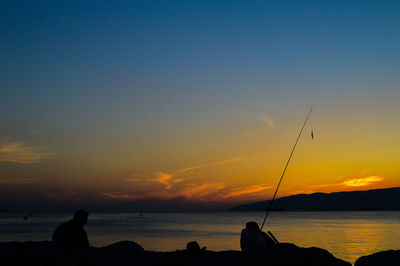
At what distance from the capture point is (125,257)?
20.1 feet

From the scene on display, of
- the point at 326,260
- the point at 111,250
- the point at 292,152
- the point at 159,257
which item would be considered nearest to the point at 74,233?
the point at 111,250

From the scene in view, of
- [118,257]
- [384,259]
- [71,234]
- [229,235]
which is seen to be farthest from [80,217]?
[229,235]

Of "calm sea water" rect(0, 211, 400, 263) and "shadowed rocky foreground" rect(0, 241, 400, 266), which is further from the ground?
"shadowed rocky foreground" rect(0, 241, 400, 266)

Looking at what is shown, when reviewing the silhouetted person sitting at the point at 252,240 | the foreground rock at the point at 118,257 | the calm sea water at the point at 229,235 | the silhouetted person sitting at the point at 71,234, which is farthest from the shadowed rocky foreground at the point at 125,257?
the calm sea water at the point at 229,235

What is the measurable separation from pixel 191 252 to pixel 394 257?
4.07 m

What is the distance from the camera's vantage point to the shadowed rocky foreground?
5.50 metres

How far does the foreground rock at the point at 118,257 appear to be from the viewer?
548cm

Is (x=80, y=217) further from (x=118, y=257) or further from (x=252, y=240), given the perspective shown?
(x=252, y=240)

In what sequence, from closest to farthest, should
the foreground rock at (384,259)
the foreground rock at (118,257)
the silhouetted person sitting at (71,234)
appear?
the foreground rock at (118,257), the foreground rock at (384,259), the silhouetted person sitting at (71,234)

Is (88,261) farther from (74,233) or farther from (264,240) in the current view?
(264,240)

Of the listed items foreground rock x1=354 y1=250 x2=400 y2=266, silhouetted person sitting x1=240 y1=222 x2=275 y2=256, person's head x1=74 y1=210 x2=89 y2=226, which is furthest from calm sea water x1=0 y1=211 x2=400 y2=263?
person's head x1=74 y1=210 x2=89 y2=226

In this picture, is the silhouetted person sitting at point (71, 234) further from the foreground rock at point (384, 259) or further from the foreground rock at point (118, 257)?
the foreground rock at point (384, 259)

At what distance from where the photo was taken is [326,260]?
23.9 ft

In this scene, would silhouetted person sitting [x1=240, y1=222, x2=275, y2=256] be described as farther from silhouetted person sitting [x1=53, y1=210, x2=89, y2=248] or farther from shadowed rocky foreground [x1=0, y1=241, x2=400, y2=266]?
silhouetted person sitting [x1=53, y1=210, x2=89, y2=248]
